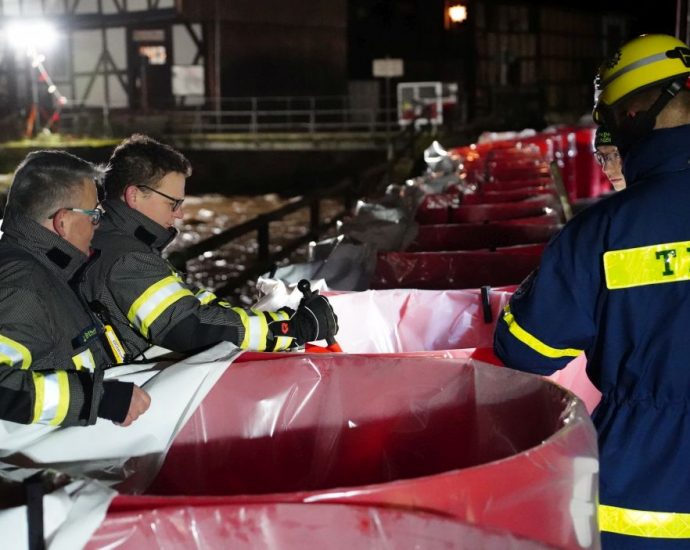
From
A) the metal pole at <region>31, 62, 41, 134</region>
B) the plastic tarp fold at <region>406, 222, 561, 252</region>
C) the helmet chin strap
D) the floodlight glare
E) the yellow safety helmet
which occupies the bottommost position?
the plastic tarp fold at <region>406, 222, 561, 252</region>

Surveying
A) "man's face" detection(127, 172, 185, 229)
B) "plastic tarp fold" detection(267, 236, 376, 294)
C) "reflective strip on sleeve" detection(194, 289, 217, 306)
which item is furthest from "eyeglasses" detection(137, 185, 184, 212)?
"plastic tarp fold" detection(267, 236, 376, 294)

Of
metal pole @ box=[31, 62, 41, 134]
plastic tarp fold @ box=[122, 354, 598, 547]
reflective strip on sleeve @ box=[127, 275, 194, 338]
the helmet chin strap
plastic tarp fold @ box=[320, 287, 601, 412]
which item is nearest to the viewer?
the helmet chin strap

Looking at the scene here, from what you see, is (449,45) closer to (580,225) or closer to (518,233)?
(518,233)

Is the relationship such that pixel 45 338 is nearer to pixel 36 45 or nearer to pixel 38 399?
pixel 38 399

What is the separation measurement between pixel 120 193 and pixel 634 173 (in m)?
1.80

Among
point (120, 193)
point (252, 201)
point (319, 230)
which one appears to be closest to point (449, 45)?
point (252, 201)

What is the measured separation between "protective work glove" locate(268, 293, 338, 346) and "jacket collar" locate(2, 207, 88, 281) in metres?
0.74

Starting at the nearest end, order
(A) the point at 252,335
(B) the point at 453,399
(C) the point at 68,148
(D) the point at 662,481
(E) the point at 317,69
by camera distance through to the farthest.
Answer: (D) the point at 662,481 → (B) the point at 453,399 → (A) the point at 252,335 → (C) the point at 68,148 → (E) the point at 317,69

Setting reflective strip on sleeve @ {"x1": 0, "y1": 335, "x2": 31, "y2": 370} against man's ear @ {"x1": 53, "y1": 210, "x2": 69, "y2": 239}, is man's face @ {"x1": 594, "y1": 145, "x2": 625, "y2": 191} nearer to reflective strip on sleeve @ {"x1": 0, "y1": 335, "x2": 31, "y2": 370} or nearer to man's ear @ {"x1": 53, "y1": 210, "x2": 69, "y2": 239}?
man's ear @ {"x1": 53, "y1": 210, "x2": 69, "y2": 239}

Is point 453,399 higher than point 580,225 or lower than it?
lower

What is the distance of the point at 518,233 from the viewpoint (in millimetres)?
5668

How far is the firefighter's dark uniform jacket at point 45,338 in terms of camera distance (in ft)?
8.14

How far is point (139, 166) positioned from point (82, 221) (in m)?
0.56

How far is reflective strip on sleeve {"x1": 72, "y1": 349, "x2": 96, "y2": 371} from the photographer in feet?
9.50
